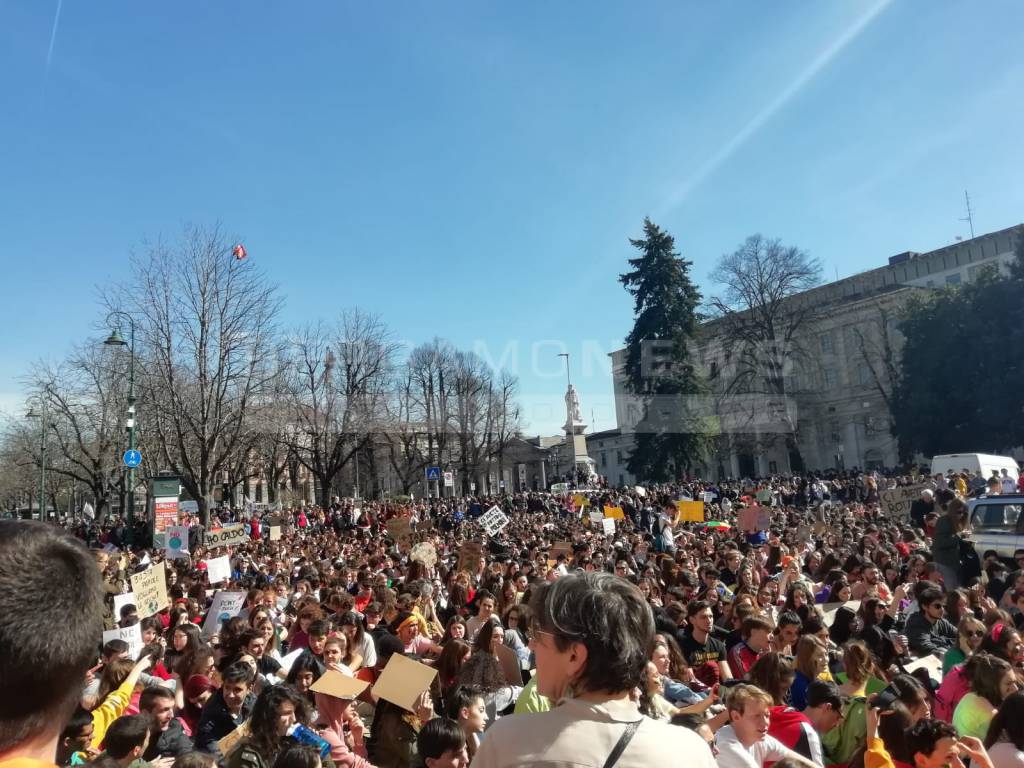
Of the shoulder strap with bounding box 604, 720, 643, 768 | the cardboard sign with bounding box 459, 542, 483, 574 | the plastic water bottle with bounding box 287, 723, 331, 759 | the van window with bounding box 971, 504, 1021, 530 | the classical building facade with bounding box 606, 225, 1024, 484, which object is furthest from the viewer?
the classical building facade with bounding box 606, 225, 1024, 484

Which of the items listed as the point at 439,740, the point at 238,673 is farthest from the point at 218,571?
the point at 439,740

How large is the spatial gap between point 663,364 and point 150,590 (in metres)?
41.7

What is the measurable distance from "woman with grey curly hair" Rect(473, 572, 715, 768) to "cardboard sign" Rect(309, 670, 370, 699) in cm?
292

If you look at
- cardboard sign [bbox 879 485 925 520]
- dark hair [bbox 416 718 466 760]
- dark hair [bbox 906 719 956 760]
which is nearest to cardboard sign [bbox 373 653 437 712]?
dark hair [bbox 416 718 466 760]

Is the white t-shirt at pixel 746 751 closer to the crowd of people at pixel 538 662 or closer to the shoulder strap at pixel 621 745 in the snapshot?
the crowd of people at pixel 538 662

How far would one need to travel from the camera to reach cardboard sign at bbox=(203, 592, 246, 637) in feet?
30.4

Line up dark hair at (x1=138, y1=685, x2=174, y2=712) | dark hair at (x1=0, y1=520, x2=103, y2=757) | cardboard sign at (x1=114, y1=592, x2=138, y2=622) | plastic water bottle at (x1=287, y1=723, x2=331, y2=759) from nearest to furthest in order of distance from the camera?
dark hair at (x1=0, y1=520, x2=103, y2=757) < plastic water bottle at (x1=287, y1=723, x2=331, y2=759) < dark hair at (x1=138, y1=685, x2=174, y2=712) < cardboard sign at (x1=114, y1=592, x2=138, y2=622)

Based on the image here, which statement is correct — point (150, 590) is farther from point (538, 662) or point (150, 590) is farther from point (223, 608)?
point (538, 662)

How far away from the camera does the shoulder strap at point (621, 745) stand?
6.60 feet

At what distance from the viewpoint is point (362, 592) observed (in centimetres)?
1092

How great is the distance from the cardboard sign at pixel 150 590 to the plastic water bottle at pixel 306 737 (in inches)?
258

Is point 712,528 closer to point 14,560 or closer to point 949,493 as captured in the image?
point 949,493

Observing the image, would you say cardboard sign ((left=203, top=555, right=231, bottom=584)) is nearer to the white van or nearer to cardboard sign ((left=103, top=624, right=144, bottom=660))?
cardboard sign ((left=103, top=624, right=144, bottom=660))

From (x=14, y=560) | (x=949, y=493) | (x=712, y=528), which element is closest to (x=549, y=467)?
(x=712, y=528)
